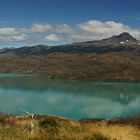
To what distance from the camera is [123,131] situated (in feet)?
36.7

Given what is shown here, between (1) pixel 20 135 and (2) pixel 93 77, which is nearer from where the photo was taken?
(1) pixel 20 135

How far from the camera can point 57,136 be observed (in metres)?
9.78

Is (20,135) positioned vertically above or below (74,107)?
above

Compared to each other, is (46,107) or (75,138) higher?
(75,138)

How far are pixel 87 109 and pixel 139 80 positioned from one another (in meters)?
109

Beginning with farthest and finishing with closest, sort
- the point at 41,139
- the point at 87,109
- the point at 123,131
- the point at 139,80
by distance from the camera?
the point at 139,80 < the point at 87,109 < the point at 123,131 < the point at 41,139

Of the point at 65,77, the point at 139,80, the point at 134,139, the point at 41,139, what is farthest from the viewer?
the point at 65,77

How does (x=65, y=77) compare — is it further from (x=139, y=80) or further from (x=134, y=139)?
(x=134, y=139)

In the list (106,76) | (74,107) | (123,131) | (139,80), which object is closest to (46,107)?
(74,107)

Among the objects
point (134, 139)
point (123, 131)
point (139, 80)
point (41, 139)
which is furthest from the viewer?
point (139, 80)

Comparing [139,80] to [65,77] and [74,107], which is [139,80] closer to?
[65,77]

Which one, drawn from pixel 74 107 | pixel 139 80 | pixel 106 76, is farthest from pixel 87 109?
pixel 106 76

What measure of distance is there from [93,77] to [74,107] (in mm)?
122474

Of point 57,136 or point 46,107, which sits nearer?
point 57,136
